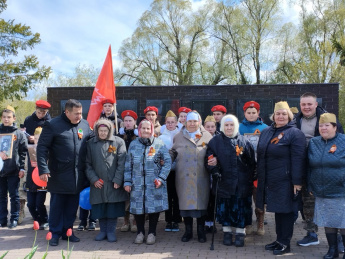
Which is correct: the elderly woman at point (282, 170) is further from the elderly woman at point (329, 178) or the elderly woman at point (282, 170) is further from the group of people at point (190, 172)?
the elderly woman at point (329, 178)

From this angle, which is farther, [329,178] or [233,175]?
[233,175]

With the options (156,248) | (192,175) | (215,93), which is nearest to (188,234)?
(156,248)

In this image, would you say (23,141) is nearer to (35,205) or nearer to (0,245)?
(35,205)

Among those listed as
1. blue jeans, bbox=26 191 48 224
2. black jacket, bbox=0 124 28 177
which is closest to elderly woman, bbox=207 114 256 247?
blue jeans, bbox=26 191 48 224

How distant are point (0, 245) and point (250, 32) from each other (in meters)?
27.6

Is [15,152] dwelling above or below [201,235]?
above

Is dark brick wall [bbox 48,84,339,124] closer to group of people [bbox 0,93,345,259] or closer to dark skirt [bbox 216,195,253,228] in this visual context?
group of people [bbox 0,93,345,259]

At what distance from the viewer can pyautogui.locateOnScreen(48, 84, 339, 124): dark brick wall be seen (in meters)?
11.6

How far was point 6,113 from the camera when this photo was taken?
6.22m

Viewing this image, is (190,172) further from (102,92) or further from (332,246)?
(102,92)

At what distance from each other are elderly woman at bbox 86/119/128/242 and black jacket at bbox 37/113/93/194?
0.19 meters

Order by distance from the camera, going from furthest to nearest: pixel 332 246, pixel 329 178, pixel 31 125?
→ 1. pixel 31 125
2. pixel 332 246
3. pixel 329 178

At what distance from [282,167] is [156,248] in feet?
6.51

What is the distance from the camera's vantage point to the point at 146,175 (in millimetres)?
5168
